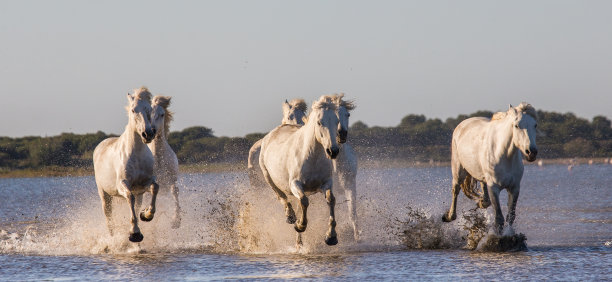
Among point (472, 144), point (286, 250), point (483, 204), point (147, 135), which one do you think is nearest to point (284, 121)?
point (286, 250)

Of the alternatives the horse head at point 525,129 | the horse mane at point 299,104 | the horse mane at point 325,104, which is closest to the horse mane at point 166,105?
the horse mane at point 299,104

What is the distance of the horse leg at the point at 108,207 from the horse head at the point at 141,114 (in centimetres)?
189

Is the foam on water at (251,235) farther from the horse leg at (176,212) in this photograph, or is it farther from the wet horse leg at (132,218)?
the wet horse leg at (132,218)

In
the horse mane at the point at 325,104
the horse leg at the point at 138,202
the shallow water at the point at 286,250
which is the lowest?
the shallow water at the point at 286,250

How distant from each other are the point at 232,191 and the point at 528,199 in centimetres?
1089

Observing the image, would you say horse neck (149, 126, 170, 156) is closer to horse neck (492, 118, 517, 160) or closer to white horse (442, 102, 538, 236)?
white horse (442, 102, 538, 236)

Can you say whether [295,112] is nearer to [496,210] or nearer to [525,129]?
[496,210]

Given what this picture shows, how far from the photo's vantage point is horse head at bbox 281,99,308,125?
1684 cm

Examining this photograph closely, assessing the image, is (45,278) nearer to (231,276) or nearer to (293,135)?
(231,276)

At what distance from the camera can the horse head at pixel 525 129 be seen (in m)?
12.7

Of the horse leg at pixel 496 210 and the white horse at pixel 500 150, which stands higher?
the white horse at pixel 500 150

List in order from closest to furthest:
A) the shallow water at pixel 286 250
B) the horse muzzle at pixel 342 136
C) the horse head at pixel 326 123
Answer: the shallow water at pixel 286 250
the horse head at pixel 326 123
the horse muzzle at pixel 342 136

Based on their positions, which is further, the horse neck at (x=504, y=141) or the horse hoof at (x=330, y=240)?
the horse neck at (x=504, y=141)

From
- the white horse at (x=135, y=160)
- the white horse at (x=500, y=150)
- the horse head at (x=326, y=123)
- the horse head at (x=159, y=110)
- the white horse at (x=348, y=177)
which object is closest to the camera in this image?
the horse head at (x=326, y=123)
